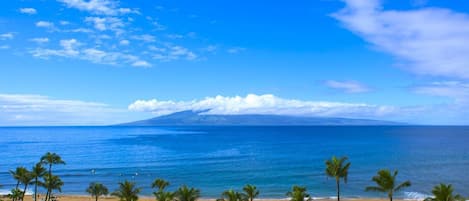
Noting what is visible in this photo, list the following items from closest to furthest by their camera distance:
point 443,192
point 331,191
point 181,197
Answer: point 443,192, point 181,197, point 331,191

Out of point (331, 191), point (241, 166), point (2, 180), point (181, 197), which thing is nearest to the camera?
point (181, 197)

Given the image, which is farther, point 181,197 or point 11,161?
point 11,161

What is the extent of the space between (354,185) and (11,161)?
13263 centimetres

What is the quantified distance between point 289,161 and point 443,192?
340 ft

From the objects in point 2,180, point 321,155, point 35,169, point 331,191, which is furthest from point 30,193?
point 321,155

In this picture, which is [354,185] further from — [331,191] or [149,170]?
[149,170]

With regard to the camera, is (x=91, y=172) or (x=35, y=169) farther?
(x=91, y=172)

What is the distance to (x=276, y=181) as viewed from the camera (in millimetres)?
102625

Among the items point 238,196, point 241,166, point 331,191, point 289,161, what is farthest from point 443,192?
point 289,161

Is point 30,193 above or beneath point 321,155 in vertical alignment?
beneath

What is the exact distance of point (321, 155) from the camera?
165375mm

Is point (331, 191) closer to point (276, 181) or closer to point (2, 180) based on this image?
point (276, 181)

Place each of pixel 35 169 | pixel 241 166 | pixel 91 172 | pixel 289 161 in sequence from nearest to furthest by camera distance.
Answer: pixel 35 169
pixel 91 172
pixel 241 166
pixel 289 161

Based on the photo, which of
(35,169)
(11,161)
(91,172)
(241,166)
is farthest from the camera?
(11,161)
